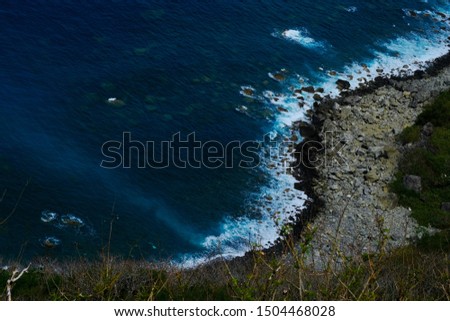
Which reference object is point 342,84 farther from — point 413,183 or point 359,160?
point 413,183

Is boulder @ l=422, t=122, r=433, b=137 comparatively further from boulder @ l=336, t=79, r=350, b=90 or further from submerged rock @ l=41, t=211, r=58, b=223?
submerged rock @ l=41, t=211, r=58, b=223

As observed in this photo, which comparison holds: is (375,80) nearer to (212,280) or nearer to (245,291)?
(212,280)

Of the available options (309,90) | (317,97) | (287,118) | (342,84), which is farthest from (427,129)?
(287,118)

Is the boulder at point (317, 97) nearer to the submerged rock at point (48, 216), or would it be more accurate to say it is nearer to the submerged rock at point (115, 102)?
the submerged rock at point (115, 102)

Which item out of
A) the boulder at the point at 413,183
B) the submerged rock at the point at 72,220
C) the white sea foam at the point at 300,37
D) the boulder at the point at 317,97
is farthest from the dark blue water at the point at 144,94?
the boulder at the point at 413,183

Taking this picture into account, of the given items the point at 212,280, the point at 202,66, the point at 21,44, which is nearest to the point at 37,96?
the point at 21,44
